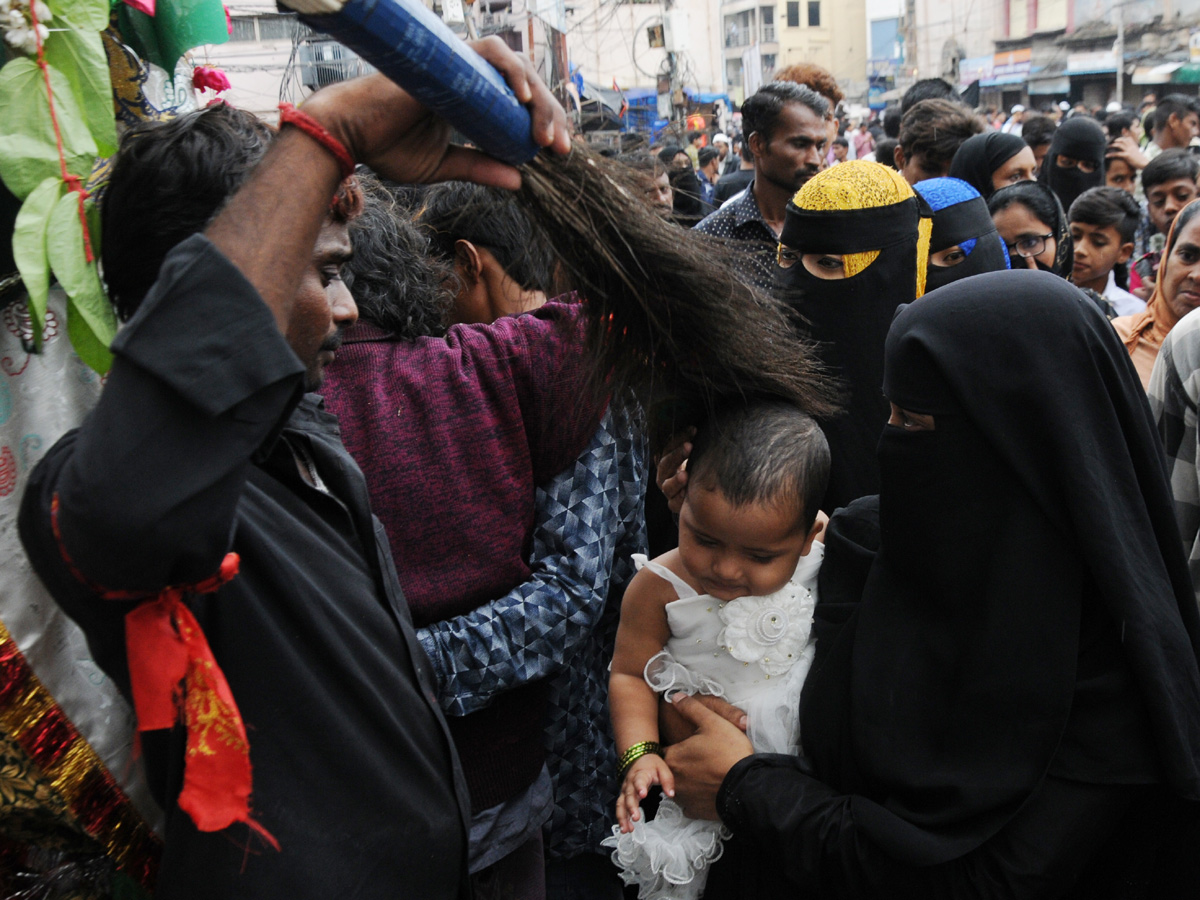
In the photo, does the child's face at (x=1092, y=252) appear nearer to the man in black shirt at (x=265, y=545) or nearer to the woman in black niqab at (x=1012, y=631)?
the woman in black niqab at (x=1012, y=631)

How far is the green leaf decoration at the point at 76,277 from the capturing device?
1.21 m

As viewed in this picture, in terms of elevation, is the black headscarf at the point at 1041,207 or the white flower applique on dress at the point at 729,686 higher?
the black headscarf at the point at 1041,207

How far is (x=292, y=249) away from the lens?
3.55ft

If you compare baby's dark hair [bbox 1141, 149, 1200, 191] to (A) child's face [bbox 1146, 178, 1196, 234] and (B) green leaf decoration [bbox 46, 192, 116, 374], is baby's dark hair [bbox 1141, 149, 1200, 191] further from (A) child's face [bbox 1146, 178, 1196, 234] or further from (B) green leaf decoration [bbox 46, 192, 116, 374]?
(B) green leaf decoration [bbox 46, 192, 116, 374]

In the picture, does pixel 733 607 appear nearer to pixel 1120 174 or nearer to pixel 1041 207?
pixel 1041 207

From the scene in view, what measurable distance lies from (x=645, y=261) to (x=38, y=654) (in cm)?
107

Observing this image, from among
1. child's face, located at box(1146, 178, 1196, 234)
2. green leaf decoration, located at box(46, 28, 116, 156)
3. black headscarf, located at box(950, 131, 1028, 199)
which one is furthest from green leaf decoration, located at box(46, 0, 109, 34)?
child's face, located at box(1146, 178, 1196, 234)

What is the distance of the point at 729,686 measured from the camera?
1.99m

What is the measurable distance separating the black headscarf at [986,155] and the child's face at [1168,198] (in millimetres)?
1315

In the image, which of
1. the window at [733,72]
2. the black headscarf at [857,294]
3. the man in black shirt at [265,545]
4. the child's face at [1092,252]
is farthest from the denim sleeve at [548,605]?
the window at [733,72]

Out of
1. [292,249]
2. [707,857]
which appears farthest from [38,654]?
[707,857]

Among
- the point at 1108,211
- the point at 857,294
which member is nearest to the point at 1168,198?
the point at 1108,211

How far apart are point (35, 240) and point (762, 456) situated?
125cm

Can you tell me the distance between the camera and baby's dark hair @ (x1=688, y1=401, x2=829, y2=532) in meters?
1.86
